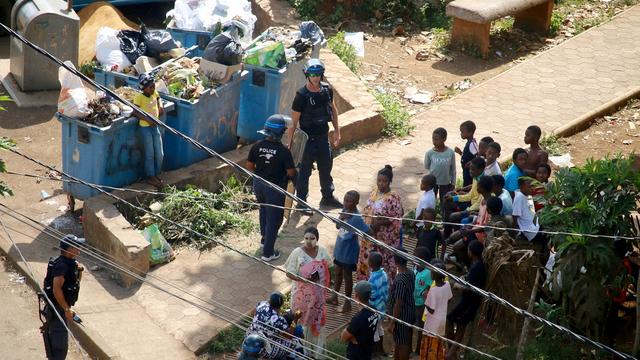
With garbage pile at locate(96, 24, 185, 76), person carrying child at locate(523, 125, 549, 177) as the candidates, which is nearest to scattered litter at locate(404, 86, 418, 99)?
garbage pile at locate(96, 24, 185, 76)

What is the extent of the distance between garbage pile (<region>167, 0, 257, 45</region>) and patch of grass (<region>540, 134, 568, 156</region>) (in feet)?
13.0

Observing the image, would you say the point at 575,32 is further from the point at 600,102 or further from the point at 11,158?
the point at 11,158

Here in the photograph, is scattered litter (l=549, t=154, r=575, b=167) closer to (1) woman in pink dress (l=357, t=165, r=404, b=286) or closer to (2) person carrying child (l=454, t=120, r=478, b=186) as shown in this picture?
(2) person carrying child (l=454, t=120, r=478, b=186)

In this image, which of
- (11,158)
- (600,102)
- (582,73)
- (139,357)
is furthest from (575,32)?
(139,357)

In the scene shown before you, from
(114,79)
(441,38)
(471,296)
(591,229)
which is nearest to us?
(591,229)

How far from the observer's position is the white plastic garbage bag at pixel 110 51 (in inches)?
475

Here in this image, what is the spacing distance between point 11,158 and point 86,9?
3.64 meters

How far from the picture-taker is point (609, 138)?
12672mm

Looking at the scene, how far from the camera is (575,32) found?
51.9 ft

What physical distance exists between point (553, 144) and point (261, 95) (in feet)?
12.0

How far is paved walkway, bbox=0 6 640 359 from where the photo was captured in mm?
9047

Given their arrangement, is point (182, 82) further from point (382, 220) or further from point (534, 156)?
point (534, 156)

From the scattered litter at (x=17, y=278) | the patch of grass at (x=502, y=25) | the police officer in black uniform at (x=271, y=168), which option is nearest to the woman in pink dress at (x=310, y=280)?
the police officer in black uniform at (x=271, y=168)

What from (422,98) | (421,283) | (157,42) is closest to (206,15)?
(157,42)
